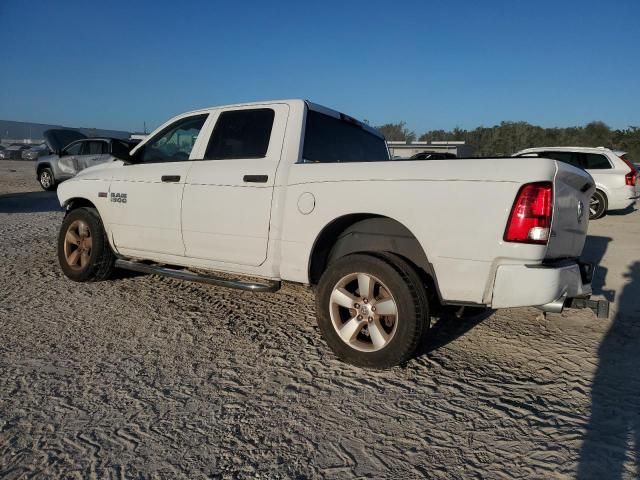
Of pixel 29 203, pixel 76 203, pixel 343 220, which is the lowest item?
pixel 29 203

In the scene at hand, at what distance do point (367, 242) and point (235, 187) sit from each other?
1.19 m

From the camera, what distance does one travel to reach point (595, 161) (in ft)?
37.7

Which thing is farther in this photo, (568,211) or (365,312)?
(365,312)

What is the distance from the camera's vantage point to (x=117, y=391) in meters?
2.71

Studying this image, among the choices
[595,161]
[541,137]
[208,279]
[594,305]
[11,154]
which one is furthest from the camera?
[541,137]

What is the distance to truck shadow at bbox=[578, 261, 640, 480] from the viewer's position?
2.12m

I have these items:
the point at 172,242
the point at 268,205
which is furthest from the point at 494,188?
the point at 172,242

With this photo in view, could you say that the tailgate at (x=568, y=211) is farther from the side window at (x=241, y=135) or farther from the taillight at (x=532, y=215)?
the side window at (x=241, y=135)

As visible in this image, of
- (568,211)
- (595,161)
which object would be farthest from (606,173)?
(568,211)

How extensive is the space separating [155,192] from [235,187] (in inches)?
39.5

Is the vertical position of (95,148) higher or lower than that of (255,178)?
higher

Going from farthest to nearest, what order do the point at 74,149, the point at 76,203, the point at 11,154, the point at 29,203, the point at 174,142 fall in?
the point at 11,154 < the point at 74,149 < the point at 29,203 < the point at 76,203 < the point at 174,142

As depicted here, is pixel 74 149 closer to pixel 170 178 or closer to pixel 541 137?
pixel 170 178

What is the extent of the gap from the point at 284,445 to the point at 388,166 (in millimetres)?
1781
